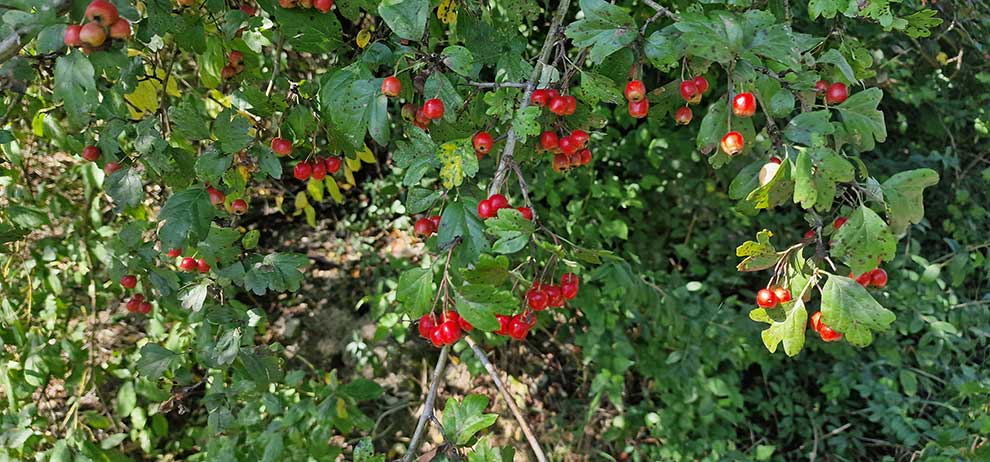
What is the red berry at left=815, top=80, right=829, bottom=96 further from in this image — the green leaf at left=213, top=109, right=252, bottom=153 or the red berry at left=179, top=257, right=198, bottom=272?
the red berry at left=179, top=257, right=198, bottom=272

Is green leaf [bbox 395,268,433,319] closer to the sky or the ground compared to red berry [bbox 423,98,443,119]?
closer to the ground

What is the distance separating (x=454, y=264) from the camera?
3.10ft

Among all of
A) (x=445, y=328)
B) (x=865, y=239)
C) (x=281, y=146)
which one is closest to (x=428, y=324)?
(x=445, y=328)

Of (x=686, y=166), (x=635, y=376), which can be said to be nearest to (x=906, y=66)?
(x=686, y=166)

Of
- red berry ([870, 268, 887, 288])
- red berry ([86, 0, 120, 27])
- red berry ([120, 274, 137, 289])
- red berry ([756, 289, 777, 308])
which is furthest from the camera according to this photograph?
red berry ([120, 274, 137, 289])

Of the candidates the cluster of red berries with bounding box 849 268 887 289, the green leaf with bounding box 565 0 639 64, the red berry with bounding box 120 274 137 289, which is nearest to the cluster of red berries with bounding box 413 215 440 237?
the green leaf with bounding box 565 0 639 64

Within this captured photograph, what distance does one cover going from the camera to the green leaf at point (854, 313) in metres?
0.83

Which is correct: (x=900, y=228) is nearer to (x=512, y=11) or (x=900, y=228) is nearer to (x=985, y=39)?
(x=512, y=11)

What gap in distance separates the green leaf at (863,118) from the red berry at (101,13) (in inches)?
38.2

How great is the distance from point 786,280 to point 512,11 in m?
0.68

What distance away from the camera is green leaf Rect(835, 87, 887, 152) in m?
0.92

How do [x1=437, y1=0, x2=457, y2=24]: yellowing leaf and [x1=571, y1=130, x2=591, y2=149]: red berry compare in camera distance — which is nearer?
[x1=571, y1=130, x2=591, y2=149]: red berry

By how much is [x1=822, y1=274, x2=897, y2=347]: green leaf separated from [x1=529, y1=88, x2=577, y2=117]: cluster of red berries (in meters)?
0.44

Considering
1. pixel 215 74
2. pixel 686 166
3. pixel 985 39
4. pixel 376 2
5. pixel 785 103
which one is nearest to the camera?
pixel 785 103
